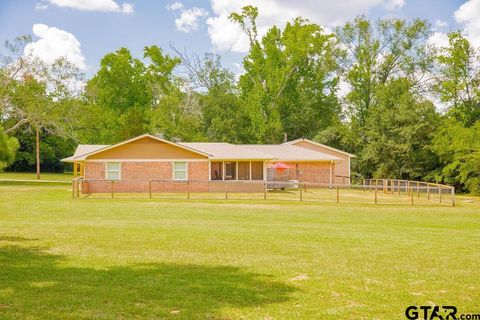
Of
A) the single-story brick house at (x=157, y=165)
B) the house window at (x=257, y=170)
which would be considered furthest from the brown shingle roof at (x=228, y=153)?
the house window at (x=257, y=170)

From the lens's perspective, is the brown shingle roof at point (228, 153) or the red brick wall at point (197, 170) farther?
the brown shingle roof at point (228, 153)

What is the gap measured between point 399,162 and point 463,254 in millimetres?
41205

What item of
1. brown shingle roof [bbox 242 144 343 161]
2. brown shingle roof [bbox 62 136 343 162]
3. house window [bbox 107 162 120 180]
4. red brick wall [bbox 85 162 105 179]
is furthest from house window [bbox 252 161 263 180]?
red brick wall [bbox 85 162 105 179]

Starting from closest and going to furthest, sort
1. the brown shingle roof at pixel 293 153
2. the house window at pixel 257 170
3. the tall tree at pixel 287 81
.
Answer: the house window at pixel 257 170 → the brown shingle roof at pixel 293 153 → the tall tree at pixel 287 81

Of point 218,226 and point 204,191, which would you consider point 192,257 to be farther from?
point 204,191

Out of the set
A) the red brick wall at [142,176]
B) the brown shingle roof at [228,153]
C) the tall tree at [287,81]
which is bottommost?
the red brick wall at [142,176]

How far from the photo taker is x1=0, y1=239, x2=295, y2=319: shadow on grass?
6898mm

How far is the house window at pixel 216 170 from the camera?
126 feet

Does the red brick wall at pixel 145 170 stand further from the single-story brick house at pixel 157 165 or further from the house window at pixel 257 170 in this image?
the house window at pixel 257 170

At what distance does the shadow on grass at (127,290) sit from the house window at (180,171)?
26.4 metres

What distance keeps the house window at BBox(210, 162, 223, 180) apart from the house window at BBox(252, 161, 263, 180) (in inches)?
102

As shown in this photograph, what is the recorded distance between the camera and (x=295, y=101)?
65312 millimetres

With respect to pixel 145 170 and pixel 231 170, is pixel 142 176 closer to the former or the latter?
pixel 145 170

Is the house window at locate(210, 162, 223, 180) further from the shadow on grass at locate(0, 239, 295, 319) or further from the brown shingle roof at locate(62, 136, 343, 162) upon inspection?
the shadow on grass at locate(0, 239, 295, 319)
